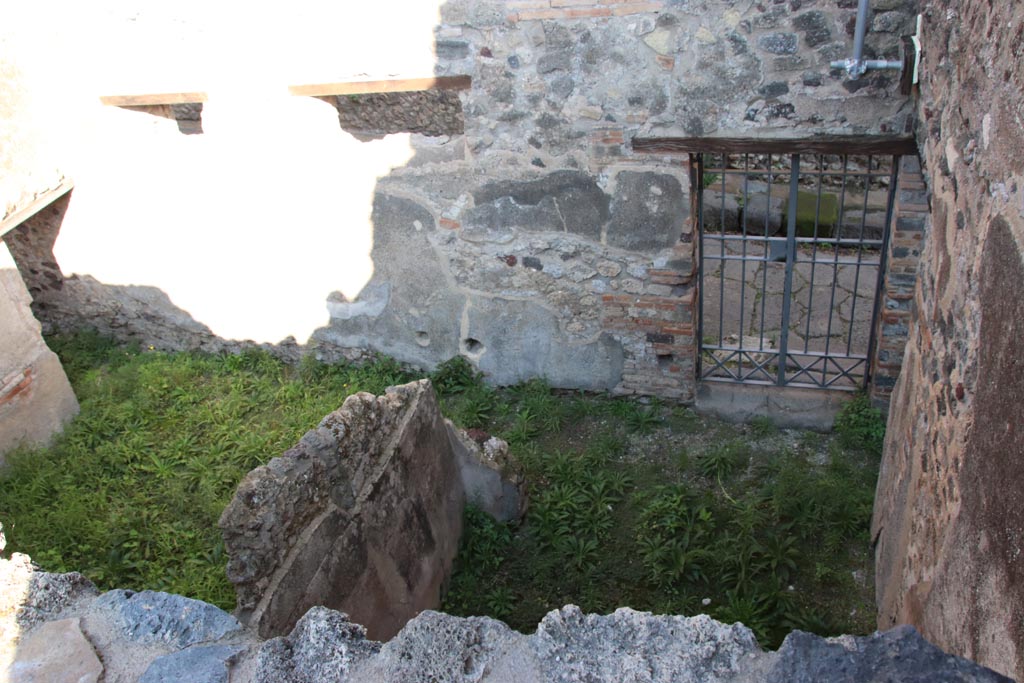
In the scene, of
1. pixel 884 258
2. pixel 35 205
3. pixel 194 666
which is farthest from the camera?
pixel 35 205

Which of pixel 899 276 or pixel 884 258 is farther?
pixel 884 258

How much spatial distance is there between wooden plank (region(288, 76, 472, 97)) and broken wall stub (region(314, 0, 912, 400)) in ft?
0.19

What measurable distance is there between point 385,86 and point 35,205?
270cm

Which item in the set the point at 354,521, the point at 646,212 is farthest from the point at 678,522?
the point at 354,521

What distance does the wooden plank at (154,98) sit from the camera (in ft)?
18.1

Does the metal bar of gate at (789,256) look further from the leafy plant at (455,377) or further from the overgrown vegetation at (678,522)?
the leafy plant at (455,377)

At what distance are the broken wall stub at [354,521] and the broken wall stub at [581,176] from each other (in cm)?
172

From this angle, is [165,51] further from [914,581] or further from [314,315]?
[914,581]

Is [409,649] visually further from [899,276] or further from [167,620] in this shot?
[899,276]

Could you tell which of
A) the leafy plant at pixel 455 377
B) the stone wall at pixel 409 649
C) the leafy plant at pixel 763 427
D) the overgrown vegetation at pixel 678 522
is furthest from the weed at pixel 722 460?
the stone wall at pixel 409 649

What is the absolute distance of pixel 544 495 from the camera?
4.92 meters

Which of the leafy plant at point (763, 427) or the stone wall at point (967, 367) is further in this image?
the leafy plant at point (763, 427)

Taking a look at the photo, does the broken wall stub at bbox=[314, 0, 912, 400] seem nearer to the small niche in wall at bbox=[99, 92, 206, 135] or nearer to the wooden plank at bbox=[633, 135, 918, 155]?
the wooden plank at bbox=[633, 135, 918, 155]

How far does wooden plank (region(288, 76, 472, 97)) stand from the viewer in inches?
197
